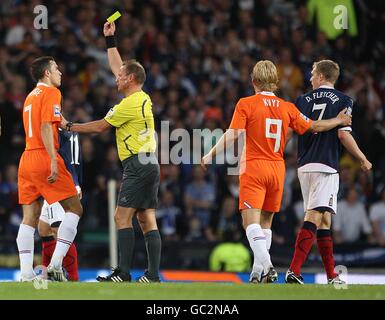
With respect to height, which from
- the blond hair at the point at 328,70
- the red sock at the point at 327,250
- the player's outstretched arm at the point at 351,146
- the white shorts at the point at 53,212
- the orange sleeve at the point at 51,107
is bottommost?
the red sock at the point at 327,250

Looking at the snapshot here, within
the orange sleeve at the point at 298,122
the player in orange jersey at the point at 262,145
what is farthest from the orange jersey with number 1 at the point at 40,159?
the orange sleeve at the point at 298,122

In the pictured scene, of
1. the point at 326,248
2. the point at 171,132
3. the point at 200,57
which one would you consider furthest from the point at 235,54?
the point at 326,248

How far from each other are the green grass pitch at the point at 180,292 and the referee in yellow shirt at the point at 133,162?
1.97ft

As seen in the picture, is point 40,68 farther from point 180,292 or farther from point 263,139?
point 180,292

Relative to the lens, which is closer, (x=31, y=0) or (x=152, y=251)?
(x=152, y=251)

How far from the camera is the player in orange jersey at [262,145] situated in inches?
487

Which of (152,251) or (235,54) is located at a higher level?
(235,54)

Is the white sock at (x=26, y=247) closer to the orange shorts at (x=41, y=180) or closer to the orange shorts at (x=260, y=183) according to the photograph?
the orange shorts at (x=41, y=180)

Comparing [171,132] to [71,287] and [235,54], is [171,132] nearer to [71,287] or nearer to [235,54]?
[235,54]

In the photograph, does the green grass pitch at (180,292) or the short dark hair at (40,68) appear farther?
the short dark hair at (40,68)

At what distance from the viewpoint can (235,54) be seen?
22.5 metres

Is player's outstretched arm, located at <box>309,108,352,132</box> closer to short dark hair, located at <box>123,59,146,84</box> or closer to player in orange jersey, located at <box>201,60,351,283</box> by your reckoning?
player in orange jersey, located at <box>201,60,351,283</box>
